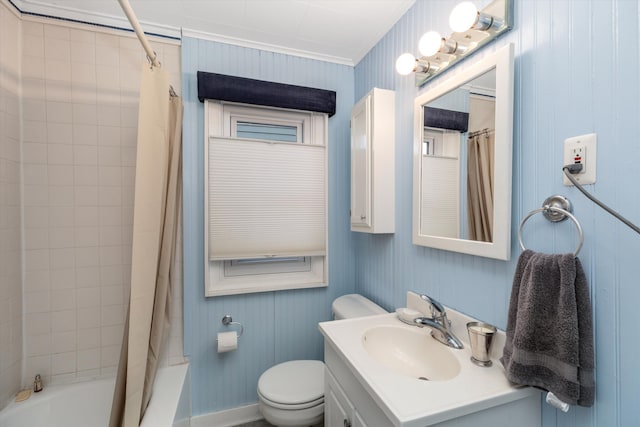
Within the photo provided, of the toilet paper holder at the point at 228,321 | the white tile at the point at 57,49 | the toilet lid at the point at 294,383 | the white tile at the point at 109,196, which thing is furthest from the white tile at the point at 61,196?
the toilet lid at the point at 294,383

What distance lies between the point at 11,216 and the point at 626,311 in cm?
237

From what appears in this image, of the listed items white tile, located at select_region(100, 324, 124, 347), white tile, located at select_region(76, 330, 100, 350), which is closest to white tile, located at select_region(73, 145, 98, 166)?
white tile, located at select_region(76, 330, 100, 350)

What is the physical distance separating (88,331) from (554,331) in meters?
2.09

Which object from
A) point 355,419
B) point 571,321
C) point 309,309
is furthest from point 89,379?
point 571,321

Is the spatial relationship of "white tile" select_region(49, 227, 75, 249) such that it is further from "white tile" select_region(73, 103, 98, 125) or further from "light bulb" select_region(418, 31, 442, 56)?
"light bulb" select_region(418, 31, 442, 56)

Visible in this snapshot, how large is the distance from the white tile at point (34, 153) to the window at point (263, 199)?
82cm

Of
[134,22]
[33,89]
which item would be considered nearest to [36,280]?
[33,89]

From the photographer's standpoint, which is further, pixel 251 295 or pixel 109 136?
pixel 251 295

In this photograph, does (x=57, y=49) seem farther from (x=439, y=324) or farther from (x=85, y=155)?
(x=439, y=324)

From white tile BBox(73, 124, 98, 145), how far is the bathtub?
133 centimetres

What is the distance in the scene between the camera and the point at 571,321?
641 mm

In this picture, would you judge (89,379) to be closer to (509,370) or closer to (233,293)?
(233,293)

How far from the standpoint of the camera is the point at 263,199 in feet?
5.54

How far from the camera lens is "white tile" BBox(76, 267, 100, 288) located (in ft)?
4.81
